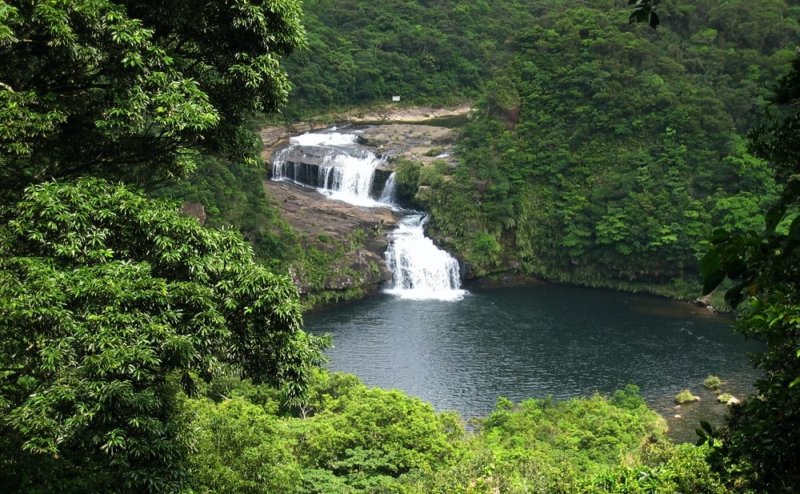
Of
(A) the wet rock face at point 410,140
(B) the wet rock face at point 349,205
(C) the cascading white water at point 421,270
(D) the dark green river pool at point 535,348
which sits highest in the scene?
(A) the wet rock face at point 410,140

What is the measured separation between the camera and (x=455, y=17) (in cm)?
6147

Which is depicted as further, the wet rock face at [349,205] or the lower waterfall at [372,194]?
the lower waterfall at [372,194]

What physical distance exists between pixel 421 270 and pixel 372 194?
7199 millimetres

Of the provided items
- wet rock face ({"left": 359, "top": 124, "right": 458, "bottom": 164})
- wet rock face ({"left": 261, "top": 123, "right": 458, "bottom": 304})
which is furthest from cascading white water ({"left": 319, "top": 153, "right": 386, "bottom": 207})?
wet rock face ({"left": 359, "top": 124, "right": 458, "bottom": 164})

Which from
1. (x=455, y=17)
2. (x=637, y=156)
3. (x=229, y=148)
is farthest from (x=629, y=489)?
(x=455, y=17)

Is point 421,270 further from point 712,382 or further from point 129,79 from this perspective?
point 129,79

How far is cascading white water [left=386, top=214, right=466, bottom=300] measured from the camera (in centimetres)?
3825

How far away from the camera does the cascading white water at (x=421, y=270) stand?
38.2m

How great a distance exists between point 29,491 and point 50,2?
4983mm

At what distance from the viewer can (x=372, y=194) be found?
1730 inches

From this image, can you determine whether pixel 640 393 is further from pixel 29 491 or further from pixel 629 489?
pixel 29 491

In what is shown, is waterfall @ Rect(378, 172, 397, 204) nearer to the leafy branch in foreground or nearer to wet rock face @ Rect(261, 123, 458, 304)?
wet rock face @ Rect(261, 123, 458, 304)

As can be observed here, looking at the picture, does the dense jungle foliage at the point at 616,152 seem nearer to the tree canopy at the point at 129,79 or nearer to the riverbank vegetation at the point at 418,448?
the riverbank vegetation at the point at 418,448

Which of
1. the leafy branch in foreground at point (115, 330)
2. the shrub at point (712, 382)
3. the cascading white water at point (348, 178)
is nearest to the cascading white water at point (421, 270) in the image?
the cascading white water at point (348, 178)
